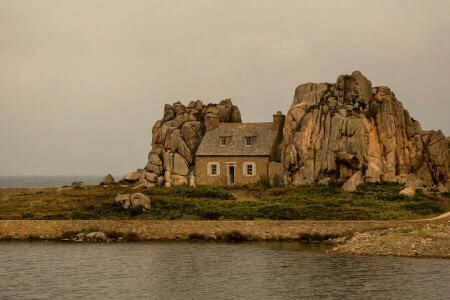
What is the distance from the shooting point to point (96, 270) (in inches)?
1284

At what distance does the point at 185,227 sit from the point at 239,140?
21.6 meters

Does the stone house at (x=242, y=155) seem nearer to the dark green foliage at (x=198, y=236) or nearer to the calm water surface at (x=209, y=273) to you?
the dark green foliage at (x=198, y=236)

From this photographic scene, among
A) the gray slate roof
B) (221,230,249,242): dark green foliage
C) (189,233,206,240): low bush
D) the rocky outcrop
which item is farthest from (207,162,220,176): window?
(221,230,249,242): dark green foliage

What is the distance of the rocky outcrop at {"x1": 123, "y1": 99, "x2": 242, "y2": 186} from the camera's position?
62281 mm

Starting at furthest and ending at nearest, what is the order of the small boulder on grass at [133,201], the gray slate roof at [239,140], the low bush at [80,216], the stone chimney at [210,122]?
the stone chimney at [210,122] < the gray slate roof at [239,140] < the small boulder on grass at [133,201] < the low bush at [80,216]

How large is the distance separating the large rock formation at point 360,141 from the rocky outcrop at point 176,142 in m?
11.7

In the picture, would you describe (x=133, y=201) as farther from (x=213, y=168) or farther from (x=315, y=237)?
(x=213, y=168)

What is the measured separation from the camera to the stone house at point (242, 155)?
5938 centimetres

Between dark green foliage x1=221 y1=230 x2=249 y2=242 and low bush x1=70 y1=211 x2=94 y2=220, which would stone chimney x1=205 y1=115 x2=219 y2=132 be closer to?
low bush x1=70 y1=211 x2=94 y2=220

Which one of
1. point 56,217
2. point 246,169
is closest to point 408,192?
point 246,169

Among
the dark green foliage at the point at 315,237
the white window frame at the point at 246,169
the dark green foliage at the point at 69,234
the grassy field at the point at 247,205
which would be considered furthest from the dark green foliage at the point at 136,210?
the white window frame at the point at 246,169

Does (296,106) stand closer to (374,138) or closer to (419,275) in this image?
(374,138)

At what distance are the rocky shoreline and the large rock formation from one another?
564 inches

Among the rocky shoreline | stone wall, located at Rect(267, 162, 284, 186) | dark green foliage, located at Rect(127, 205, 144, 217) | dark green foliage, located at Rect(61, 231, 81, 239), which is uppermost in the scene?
stone wall, located at Rect(267, 162, 284, 186)
